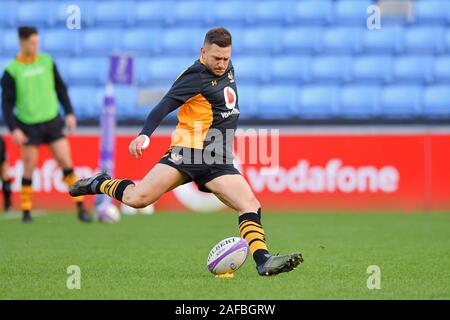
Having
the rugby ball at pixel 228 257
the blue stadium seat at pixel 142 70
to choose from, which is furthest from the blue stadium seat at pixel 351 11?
the rugby ball at pixel 228 257

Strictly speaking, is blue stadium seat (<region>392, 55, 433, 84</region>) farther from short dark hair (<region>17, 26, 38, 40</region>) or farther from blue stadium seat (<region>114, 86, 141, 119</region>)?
short dark hair (<region>17, 26, 38, 40</region>)

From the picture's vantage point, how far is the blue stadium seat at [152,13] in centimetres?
1756

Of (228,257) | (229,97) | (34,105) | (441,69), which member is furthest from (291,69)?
(228,257)

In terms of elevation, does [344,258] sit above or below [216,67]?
below

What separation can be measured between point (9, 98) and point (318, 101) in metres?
5.50

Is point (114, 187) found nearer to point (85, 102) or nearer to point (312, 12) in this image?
point (85, 102)

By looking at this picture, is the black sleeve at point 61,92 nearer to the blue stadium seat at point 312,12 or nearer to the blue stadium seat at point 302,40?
the blue stadium seat at point 302,40

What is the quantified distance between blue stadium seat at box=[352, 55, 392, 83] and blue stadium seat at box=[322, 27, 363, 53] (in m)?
0.39

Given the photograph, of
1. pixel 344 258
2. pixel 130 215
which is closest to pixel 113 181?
pixel 344 258

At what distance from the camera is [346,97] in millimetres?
15594

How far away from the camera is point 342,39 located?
16.5 metres

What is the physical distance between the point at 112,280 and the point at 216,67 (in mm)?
1638

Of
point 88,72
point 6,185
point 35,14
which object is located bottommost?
point 6,185
